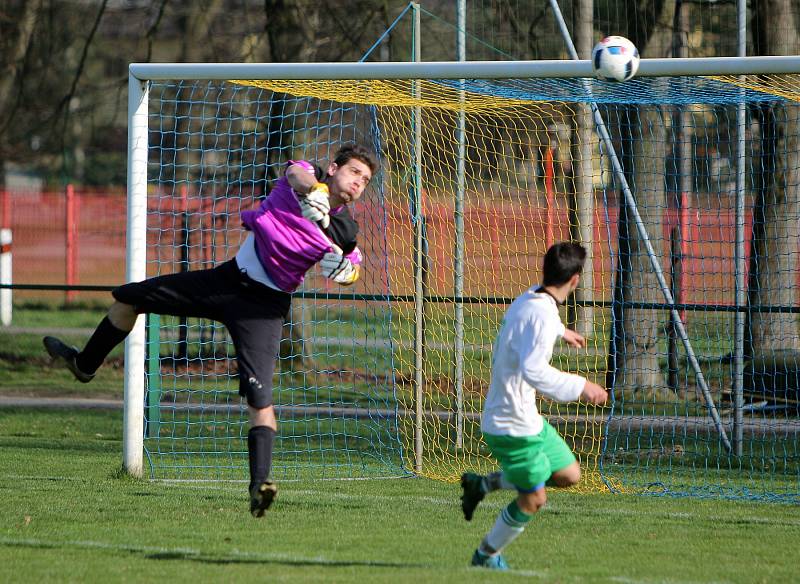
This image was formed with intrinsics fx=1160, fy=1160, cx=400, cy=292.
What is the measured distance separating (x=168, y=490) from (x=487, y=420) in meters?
3.32

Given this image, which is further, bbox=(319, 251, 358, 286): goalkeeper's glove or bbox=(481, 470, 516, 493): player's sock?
bbox=(319, 251, 358, 286): goalkeeper's glove

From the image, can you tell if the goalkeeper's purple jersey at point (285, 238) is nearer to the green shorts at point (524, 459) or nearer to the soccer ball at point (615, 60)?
the green shorts at point (524, 459)

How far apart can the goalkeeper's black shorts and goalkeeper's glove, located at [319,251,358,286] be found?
40cm

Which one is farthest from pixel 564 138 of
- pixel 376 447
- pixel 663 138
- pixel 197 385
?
pixel 197 385

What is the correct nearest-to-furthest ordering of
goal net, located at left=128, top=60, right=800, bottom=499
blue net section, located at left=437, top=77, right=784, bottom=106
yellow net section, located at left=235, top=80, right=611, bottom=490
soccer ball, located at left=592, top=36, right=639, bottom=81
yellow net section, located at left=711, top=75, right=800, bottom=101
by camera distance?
1. soccer ball, located at left=592, top=36, right=639, bottom=81
2. yellow net section, located at left=711, top=75, right=800, bottom=101
3. blue net section, located at left=437, top=77, right=784, bottom=106
4. goal net, located at left=128, top=60, right=800, bottom=499
5. yellow net section, located at left=235, top=80, right=611, bottom=490

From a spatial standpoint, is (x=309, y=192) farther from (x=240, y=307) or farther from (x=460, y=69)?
(x=460, y=69)

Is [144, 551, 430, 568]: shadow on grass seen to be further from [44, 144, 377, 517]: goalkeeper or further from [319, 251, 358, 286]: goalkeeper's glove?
[319, 251, 358, 286]: goalkeeper's glove

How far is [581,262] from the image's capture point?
571 cm

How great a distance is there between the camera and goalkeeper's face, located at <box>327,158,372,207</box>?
257 inches

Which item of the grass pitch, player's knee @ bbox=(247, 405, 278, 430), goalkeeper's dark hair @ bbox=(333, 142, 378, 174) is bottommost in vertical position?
the grass pitch

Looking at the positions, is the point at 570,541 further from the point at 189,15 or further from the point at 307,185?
the point at 189,15

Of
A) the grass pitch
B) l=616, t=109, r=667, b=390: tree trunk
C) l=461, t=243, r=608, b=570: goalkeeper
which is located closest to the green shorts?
l=461, t=243, r=608, b=570: goalkeeper

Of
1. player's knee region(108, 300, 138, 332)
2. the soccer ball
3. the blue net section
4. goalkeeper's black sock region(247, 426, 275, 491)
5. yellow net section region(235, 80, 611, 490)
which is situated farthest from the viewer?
yellow net section region(235, 80, 611, 490)

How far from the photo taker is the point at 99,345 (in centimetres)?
713
